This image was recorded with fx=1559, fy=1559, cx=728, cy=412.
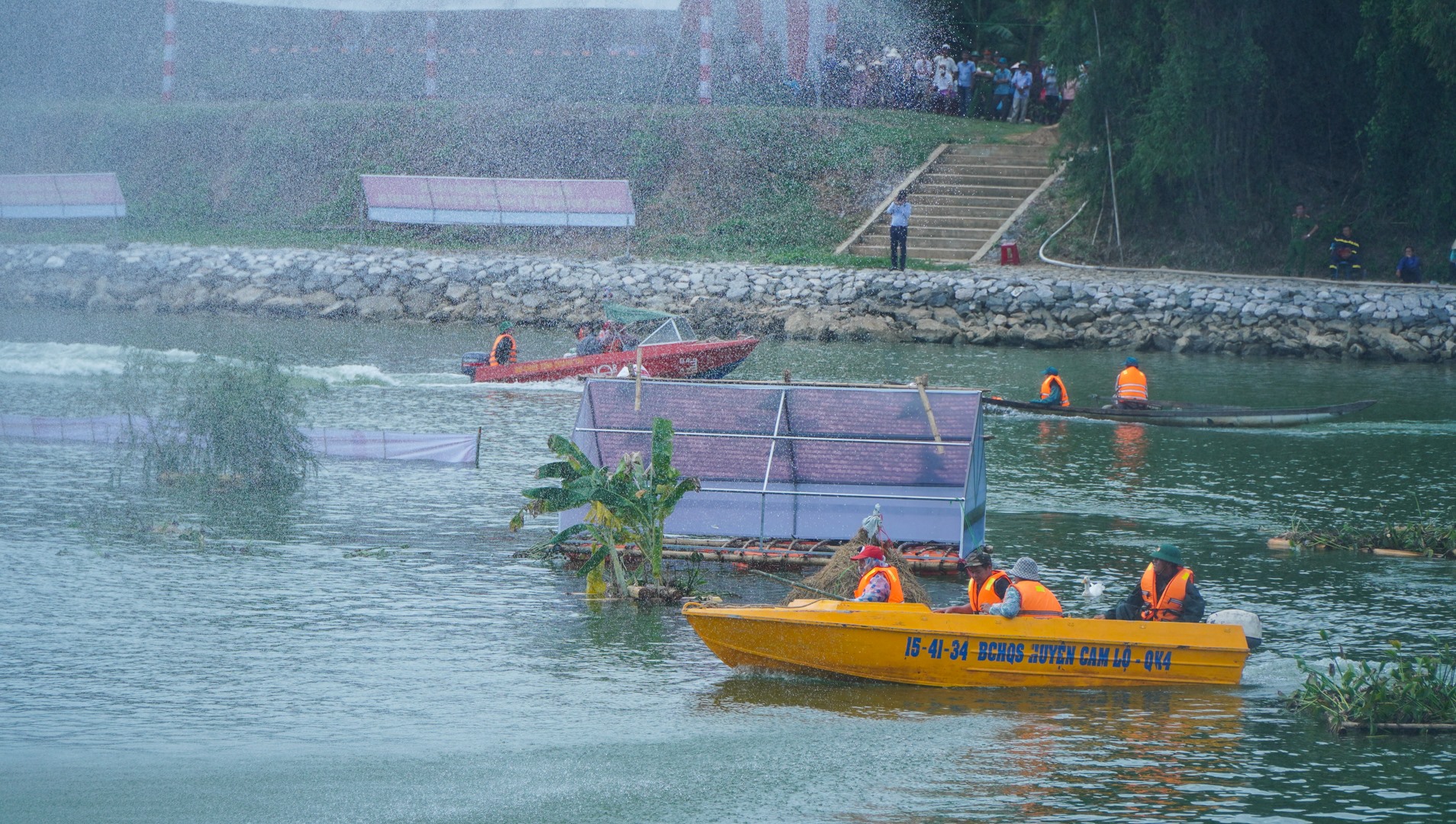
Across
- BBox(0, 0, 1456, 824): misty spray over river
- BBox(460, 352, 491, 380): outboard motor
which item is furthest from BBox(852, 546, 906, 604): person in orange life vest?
BBox(460, 352, 491, 380): outboard motor

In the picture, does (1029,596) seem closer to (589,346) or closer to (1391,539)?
(1391,539)

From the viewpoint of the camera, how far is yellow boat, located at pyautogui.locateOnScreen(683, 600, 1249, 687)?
46.1 feet

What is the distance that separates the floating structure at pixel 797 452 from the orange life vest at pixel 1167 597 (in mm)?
4247

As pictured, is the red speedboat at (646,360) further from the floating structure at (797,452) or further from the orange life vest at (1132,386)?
the floating structure at (797,452)

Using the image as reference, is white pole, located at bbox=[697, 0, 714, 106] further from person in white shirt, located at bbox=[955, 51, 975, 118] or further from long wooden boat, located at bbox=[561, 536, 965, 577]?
long wooden boat, located at bbox=[561, 536, 965, 577]

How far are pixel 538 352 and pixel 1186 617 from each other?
25740mm

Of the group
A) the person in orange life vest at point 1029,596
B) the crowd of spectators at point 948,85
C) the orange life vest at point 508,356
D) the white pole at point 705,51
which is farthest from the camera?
the crowd of spectators at point 948,85

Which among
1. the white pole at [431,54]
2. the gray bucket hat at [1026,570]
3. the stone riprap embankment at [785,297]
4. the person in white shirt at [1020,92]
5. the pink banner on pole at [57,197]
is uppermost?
the white pole at [431,54]

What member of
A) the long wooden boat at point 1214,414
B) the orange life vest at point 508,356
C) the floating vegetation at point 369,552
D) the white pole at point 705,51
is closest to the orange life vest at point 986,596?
the floating vegetation at point 369,552

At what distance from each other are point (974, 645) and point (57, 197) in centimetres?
4448

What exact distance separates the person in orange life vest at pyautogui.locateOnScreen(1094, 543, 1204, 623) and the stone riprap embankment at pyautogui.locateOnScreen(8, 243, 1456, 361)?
25.7m

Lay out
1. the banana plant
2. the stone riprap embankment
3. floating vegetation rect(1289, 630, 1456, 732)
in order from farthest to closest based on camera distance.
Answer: the stone riprap embankment < the banana plant < floating vegetation rect(1289, 630, 1456, 732)

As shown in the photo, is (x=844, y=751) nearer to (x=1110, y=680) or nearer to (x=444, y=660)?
(x=1110, y=680)

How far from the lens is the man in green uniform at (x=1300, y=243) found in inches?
1663
